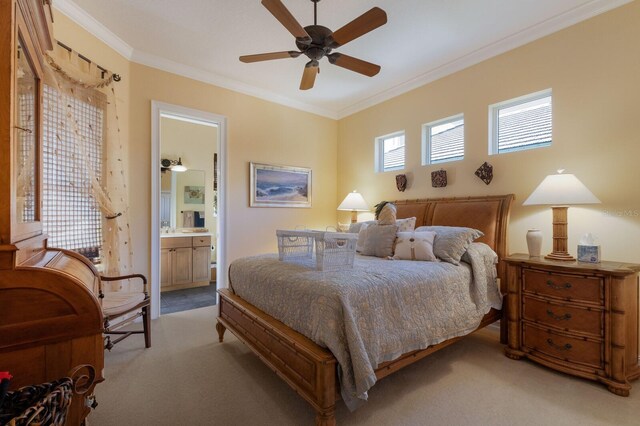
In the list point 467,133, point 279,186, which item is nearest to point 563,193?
point 467,133

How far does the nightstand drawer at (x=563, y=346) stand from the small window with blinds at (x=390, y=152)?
2643 millimetres

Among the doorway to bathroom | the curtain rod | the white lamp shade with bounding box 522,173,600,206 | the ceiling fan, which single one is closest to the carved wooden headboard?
the white lamp shade with bounding box 522,173,600,206

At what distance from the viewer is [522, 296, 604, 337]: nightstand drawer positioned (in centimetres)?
205

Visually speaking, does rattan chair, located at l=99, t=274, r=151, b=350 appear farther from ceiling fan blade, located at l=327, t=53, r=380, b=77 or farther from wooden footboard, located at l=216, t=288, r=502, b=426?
ceiling fan blade, located at l=327, t=53, r=380, b=77

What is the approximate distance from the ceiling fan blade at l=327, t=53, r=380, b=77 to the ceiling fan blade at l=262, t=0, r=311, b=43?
0.37m

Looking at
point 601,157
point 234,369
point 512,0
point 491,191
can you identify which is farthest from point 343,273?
point 512,0

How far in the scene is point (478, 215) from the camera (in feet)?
10.2

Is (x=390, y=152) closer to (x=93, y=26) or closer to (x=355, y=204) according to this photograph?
(x=355, y=204)

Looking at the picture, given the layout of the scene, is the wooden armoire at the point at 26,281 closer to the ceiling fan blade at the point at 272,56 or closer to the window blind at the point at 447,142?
the ceiling fan blade at the point at 272,56

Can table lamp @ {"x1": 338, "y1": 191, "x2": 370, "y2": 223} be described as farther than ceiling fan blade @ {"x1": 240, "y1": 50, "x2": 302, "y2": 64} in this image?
Yes

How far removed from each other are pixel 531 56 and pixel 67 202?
15.6 ft

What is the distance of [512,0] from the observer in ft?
8.09

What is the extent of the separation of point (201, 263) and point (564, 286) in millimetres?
4876

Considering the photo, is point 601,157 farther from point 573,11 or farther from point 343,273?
point 343,273
